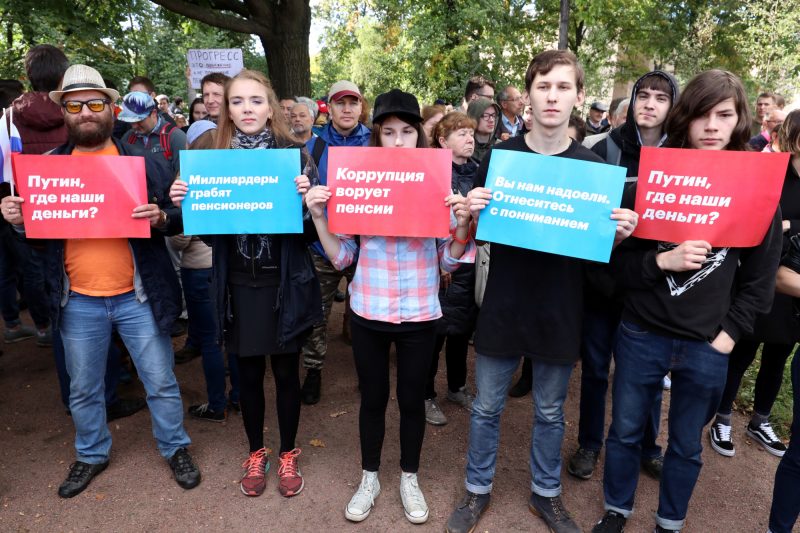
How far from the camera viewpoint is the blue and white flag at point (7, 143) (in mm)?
3539

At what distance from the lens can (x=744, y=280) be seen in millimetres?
2668

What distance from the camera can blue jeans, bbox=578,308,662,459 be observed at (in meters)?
3.57

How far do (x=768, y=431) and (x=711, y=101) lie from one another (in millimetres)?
2950

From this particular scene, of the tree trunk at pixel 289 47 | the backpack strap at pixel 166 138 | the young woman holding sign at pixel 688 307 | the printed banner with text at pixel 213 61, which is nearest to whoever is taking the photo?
the young woman holding sign at pixel 688 307

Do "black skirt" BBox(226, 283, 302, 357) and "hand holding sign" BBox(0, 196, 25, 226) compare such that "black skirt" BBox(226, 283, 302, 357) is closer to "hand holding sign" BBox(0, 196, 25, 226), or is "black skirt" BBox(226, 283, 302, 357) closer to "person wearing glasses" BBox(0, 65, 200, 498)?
"person wearing glasses" BBox(0, 65, 200, 498)

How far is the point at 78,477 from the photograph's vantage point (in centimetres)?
353

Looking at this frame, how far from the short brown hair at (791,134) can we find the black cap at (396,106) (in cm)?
215

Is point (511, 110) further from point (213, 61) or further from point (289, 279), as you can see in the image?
point (213, 61)

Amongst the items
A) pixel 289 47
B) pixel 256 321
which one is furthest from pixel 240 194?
pixel 289 47

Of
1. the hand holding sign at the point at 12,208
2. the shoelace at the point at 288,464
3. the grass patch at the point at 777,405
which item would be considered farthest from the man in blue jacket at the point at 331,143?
the grass patch at the point at 777,405

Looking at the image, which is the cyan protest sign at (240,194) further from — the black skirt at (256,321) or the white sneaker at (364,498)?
the white sneaker at (364,498)

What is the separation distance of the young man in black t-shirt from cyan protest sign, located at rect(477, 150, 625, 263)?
81mm

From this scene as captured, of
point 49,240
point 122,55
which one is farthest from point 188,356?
point 122,55

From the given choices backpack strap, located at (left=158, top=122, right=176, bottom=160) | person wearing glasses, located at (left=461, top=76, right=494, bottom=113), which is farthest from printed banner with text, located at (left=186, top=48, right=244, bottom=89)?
backpack strap, located at (left=158, top=122, right=176, bottom=160)
